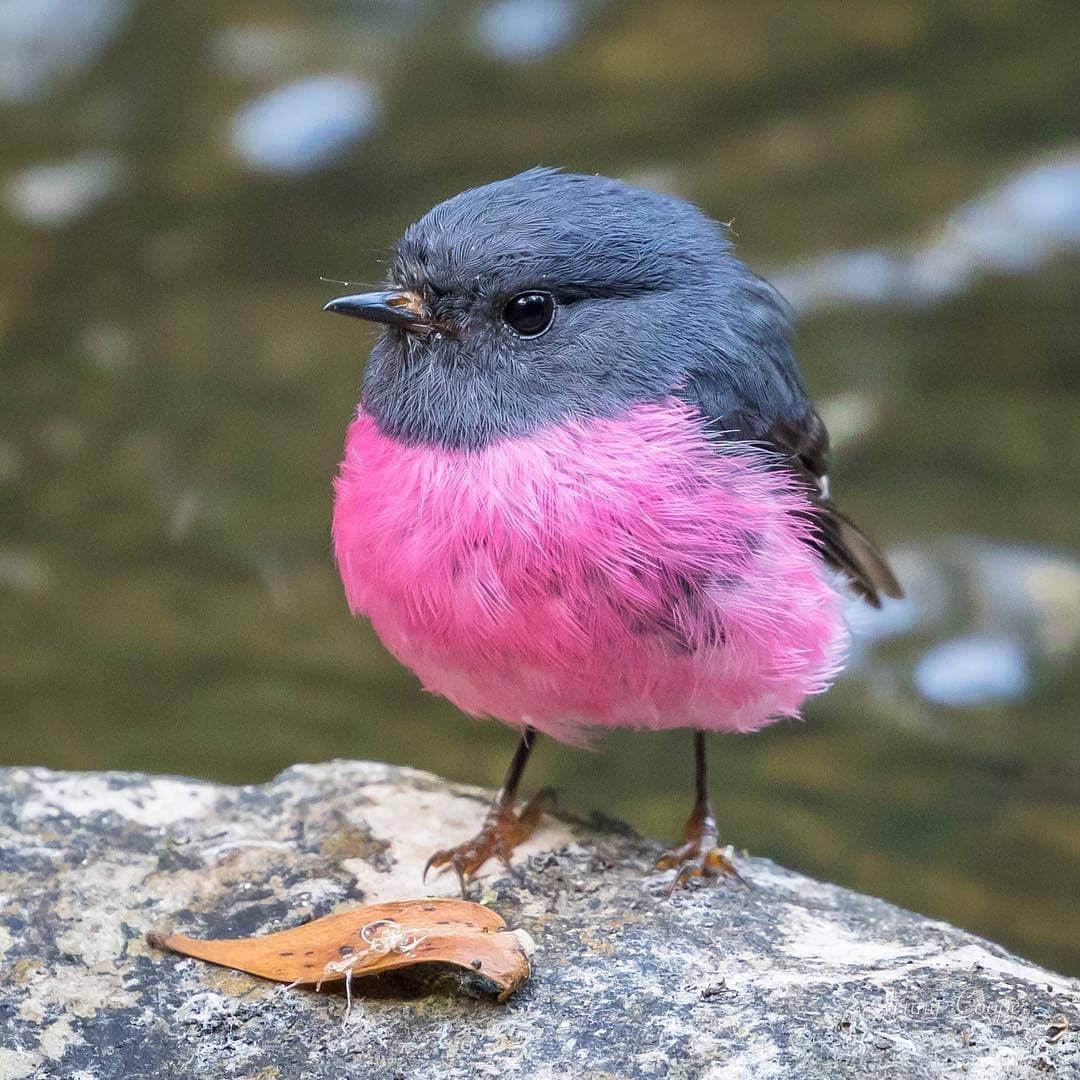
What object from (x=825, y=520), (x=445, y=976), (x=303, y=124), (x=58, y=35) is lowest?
(x=445, y=976)

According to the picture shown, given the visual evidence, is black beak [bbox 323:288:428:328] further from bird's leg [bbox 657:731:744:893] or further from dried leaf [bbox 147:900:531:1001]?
bird's leg [bbox 657:731:744:893]

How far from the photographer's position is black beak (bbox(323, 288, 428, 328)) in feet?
10.9

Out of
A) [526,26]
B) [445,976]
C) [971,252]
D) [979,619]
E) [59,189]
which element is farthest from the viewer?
[526,26]

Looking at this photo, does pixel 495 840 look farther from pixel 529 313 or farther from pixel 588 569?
pixel 529 313

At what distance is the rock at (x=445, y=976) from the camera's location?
2.73 meters

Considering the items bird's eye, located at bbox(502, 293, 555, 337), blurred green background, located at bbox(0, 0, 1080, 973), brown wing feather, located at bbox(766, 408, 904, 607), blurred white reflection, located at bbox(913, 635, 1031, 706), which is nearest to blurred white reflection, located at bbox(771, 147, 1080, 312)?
blurred green background, located at bbox(0, 0, 1080, 973)

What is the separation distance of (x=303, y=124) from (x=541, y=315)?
543 cm

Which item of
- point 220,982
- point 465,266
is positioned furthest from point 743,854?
point 465,266

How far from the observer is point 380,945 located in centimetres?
297

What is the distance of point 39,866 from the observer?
11.0ft

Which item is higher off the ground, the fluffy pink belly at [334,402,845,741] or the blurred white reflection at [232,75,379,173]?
the blurred white reflection at [232,75,379,173]

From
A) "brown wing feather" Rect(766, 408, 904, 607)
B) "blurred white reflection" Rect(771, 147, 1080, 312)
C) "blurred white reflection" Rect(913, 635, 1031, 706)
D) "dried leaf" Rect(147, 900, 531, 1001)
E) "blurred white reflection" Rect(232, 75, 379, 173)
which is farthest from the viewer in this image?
"blurred white reflection" Rect(232, 75, 379, 173)

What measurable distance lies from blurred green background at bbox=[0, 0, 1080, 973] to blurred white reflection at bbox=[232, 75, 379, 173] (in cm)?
2

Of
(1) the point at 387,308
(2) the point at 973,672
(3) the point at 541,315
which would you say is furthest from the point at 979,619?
(1) the point at 387,308
